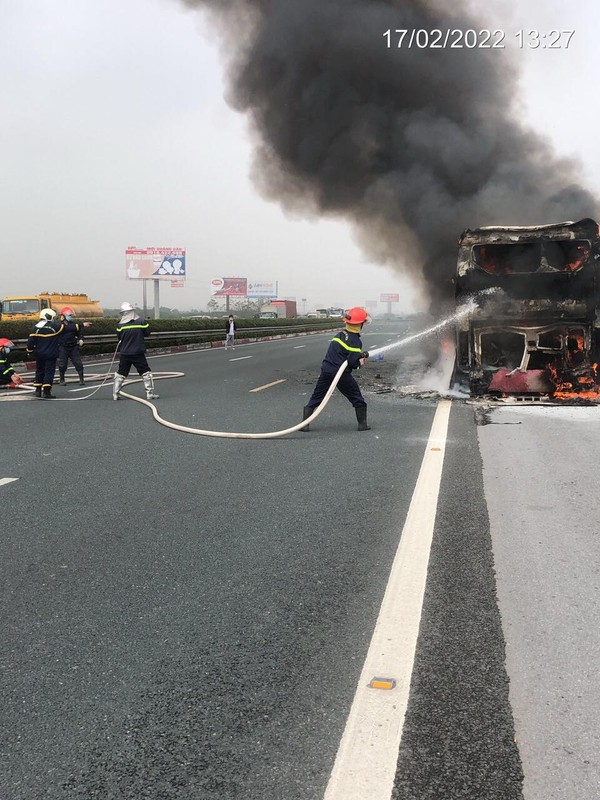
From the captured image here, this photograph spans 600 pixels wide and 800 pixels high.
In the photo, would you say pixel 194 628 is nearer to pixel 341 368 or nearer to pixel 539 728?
pixel 539 728

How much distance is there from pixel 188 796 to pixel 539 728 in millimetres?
1149

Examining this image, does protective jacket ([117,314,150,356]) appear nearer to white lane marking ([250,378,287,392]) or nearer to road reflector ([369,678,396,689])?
white lane marking ([250,378,287,392])

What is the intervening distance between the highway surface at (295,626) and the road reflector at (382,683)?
41 millimetres

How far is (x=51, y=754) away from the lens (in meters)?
2.19

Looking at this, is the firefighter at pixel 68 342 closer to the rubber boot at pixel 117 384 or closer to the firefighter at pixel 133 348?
the rubber boot at pixel 117 384

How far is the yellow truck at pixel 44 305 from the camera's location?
84.6 feet

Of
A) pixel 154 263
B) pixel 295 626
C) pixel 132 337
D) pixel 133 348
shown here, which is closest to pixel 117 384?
pixel 133 348

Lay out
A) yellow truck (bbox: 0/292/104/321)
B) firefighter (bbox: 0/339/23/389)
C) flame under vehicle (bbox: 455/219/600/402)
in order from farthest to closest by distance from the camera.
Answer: yellow truck (bbox: 0/292/104/321) → firefighter (bbox: 0/339/23/389) → flame under vehicle (bbox: 455/219/600/402)

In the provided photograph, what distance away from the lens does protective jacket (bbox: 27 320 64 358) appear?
467 inches

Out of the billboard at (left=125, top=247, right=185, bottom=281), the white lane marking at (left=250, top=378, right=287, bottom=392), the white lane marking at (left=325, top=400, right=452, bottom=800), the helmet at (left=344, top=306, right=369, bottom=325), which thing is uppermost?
the billboard at (left=125, top=247, right=185, bottom=281)

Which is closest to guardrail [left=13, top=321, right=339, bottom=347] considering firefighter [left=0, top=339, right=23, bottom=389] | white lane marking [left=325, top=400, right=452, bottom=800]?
firefighter [left=0, top=339, right=23, bottom=389]

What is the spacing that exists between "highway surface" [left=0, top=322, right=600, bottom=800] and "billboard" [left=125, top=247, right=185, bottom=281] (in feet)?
193

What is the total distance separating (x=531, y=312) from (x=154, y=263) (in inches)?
2258

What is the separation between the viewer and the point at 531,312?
10.4m
